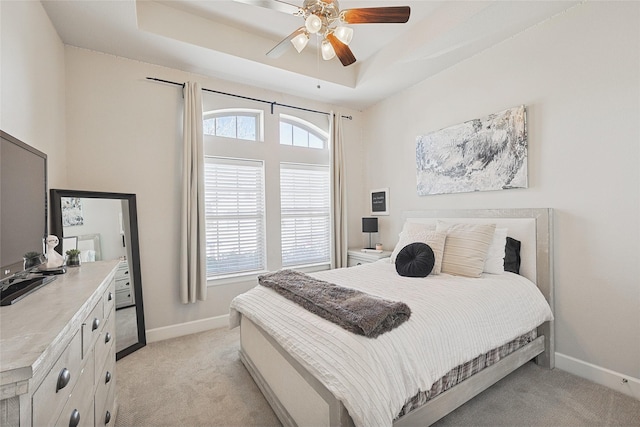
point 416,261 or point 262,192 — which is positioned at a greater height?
point 262,192

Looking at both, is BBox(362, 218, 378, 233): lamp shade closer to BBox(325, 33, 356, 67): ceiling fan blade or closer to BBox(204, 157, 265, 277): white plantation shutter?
BBox(204, 157, 265, 277): white plantation shutter

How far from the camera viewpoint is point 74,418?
104 centimetres

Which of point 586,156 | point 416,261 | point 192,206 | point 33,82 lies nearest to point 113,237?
point 192,206

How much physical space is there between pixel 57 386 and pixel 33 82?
2197 millimetres

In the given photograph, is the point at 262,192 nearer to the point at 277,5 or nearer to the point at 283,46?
the point at 283,46

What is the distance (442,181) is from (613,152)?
1.39 metres

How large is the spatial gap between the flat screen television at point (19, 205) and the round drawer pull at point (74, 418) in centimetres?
62

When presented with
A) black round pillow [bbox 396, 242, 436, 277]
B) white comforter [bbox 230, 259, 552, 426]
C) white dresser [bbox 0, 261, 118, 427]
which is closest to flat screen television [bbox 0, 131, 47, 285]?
white dresser [bbox 0, 261, 118, 427]

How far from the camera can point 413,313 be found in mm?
1657

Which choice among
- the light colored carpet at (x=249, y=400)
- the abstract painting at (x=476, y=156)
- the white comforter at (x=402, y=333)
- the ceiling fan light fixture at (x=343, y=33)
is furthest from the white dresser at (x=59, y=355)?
the abstract painting at (x=476, y=156)

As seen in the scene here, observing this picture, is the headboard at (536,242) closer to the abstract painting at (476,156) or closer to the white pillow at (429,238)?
the abstract painting at (476,156)

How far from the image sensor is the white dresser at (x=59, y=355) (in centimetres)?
66

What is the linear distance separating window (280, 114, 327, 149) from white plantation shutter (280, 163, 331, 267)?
1.10ft

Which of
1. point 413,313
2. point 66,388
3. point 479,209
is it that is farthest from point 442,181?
point 66,388
